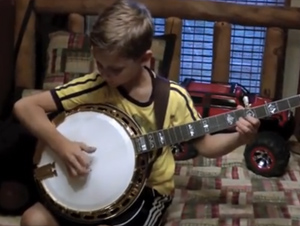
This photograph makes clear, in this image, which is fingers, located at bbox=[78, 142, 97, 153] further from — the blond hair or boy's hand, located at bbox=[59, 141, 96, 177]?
the blond hair

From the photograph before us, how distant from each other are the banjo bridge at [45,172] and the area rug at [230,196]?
0.75 feet

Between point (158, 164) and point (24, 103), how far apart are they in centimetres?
36

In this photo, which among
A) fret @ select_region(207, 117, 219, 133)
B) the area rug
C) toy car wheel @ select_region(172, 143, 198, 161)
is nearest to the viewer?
fret @ select_region(207, 117, 219, 133)

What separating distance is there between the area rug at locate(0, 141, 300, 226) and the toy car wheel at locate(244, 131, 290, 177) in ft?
0.08

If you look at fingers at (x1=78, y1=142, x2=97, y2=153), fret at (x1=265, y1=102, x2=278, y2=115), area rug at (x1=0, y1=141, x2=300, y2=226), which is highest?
fret at (x1=265, y1=102, x2=278, y2=115)

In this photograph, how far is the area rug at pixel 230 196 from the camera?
1.86 m

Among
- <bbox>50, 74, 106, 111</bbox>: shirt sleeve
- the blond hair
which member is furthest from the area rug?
the blond hair

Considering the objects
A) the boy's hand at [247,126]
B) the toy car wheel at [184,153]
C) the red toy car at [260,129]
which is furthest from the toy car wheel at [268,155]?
the boy's hand at [247,126]

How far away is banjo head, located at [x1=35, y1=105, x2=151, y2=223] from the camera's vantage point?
163 cm

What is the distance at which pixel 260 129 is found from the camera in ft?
7.35

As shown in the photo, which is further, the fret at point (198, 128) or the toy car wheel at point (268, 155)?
the toy car wheel at point (268, 155)

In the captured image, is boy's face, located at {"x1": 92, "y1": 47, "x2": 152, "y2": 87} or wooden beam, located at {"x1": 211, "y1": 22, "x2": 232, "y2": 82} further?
wooden beam, located at {"x1": 211, "y1": 22, "x2": 232, "y2": 82}

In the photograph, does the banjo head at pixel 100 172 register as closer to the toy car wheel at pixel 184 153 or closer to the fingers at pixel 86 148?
the fingers at pixel 86 148

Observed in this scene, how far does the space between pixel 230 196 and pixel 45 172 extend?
0.60 m
